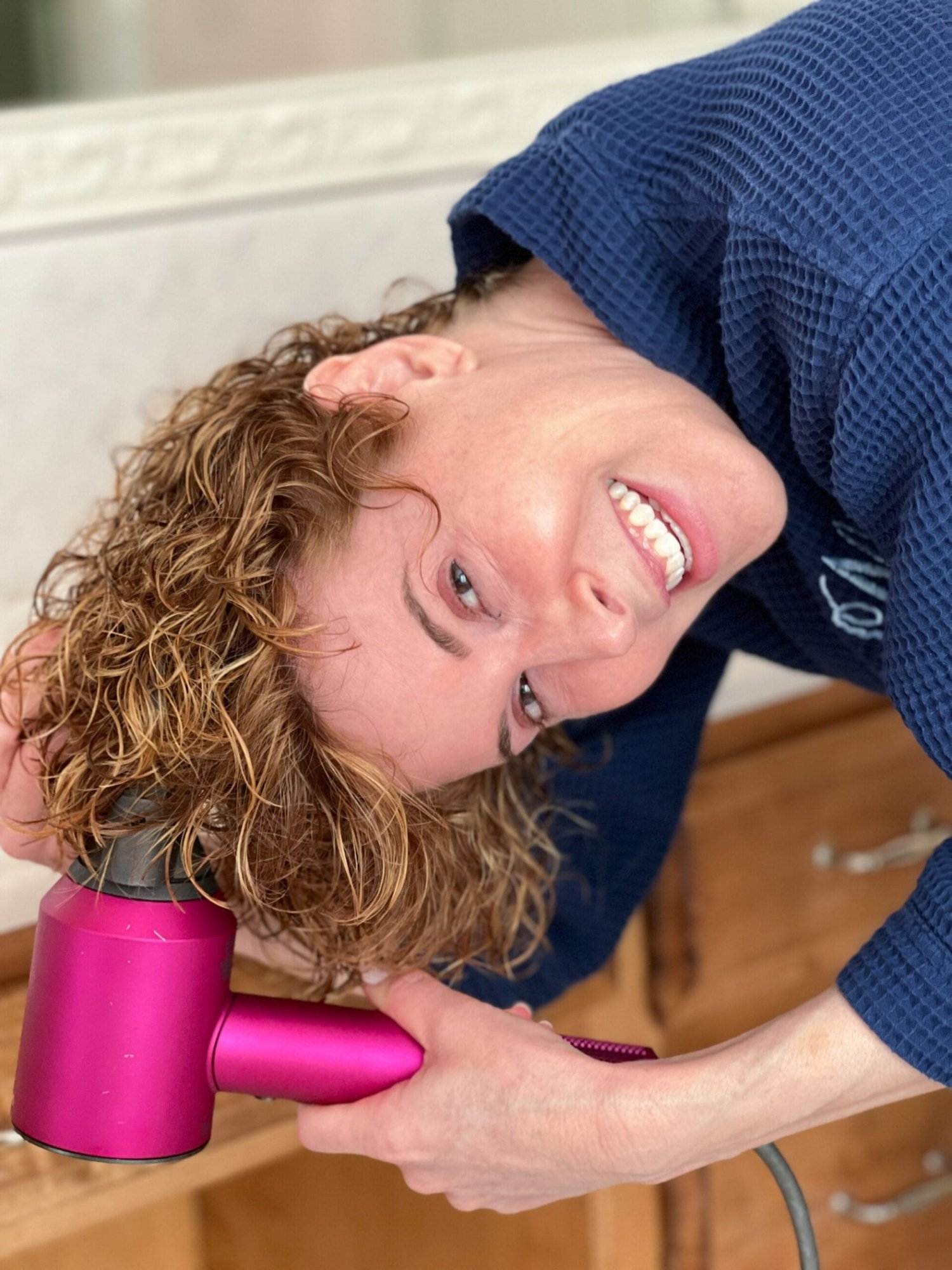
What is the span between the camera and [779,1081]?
66cm

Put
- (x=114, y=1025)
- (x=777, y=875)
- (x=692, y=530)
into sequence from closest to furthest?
1. (x=114, y=1025)
2. (x=692, y=530)
3. (x=777, y=875)

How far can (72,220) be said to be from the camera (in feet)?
3.31

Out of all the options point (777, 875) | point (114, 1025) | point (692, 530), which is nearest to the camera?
point (114, 1025)

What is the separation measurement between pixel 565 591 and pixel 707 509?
0.10 m

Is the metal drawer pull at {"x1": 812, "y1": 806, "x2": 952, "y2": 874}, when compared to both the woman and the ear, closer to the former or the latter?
the woman

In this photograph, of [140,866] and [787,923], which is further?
[787,923]

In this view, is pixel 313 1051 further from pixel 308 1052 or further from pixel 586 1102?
pixel 586 1102

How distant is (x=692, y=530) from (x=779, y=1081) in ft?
0.91

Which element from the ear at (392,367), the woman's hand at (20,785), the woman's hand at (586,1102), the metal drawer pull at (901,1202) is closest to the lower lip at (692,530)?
the ear at (392,367)

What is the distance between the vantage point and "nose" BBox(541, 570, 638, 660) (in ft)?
2.30

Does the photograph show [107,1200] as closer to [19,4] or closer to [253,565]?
[253,565]

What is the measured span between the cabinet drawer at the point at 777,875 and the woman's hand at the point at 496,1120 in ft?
1.02

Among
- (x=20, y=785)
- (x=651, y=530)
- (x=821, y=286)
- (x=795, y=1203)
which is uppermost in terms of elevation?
(x=821, y=286)

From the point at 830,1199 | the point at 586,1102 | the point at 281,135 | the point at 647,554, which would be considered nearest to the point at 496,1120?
the point at 586,1102
